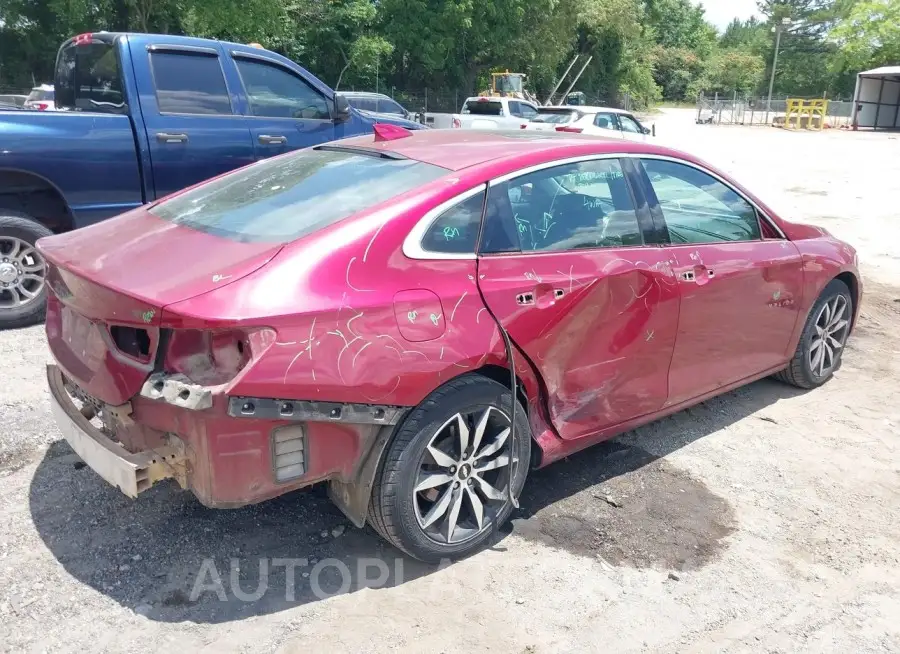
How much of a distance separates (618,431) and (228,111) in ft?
15.4

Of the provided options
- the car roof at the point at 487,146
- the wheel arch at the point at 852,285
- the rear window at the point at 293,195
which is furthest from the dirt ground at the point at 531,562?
the car roof at the point at 487,146

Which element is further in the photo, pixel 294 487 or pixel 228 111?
pixel 228 111

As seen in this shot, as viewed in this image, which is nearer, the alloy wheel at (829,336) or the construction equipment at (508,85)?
the alloy wheel at (829,336)

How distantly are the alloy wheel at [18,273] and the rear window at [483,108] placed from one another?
16.9 metres

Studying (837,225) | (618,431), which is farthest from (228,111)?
(837,225)

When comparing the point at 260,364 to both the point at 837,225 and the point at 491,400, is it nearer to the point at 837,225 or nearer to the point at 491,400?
the point at 491,400

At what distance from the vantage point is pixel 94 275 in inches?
114

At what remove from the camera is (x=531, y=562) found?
326cm

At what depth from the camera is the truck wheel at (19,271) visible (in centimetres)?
555

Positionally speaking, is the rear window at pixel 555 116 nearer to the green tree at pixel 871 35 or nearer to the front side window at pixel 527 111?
the front side window at pixel 527 111

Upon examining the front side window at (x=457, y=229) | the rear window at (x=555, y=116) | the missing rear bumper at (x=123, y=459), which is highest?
the rear window at (x=555, y=116)

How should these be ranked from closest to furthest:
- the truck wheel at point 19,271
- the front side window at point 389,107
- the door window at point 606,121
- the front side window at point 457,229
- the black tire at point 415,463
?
the black tire at point 415,463
the front side window at point 457,229
the truck wheel at point 19,271
the door window at point 606,121
the front side window at point 389,107

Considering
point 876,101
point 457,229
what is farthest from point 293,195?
point 876,101

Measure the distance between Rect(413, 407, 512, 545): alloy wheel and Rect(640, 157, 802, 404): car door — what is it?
3.93 ft
